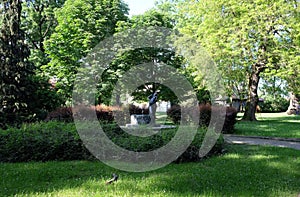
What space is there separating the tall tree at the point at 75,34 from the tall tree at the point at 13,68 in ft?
14.7

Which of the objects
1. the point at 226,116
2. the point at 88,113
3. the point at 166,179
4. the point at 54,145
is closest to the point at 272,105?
the point at 226,116

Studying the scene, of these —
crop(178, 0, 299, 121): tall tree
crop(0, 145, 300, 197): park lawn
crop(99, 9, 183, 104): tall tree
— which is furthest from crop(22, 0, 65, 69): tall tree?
crop(0, 145, 300, 197): park lawn

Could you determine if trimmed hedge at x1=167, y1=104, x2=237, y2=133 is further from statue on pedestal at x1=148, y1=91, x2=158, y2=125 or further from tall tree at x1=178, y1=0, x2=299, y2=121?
tall tree at x1=178, y1=0, x2=299, y2=121

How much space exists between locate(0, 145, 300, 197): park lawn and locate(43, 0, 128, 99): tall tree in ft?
38.5

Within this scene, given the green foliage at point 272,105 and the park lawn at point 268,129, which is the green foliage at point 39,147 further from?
the green foliage at point 272,105

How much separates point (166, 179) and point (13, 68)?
9.89m

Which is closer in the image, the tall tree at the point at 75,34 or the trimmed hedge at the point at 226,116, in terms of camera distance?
the trimmed hedge at the point at 226,116

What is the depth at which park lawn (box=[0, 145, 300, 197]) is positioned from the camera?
439cm

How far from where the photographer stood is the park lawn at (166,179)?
14.4ft

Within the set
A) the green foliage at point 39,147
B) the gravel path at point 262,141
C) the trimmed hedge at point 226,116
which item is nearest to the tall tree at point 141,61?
the trimmed hedge at point 226,116

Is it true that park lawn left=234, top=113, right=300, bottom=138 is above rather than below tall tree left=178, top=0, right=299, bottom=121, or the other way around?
below

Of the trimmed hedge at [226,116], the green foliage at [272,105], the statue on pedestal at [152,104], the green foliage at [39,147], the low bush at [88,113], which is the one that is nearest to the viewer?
the green foliage at [39,147]

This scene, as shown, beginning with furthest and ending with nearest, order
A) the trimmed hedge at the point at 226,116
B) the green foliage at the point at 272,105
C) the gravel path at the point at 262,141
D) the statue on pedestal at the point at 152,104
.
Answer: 1. the green foliage at the point at 272,105
2. the statue on pedestal at the point at 152,104
3. the trimmed hedge at the point at 226,116
4. the gravel path at the point at 262,141

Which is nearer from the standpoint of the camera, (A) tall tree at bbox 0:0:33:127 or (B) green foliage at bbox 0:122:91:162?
(B) green foliage at bbox 0:122:91:162
